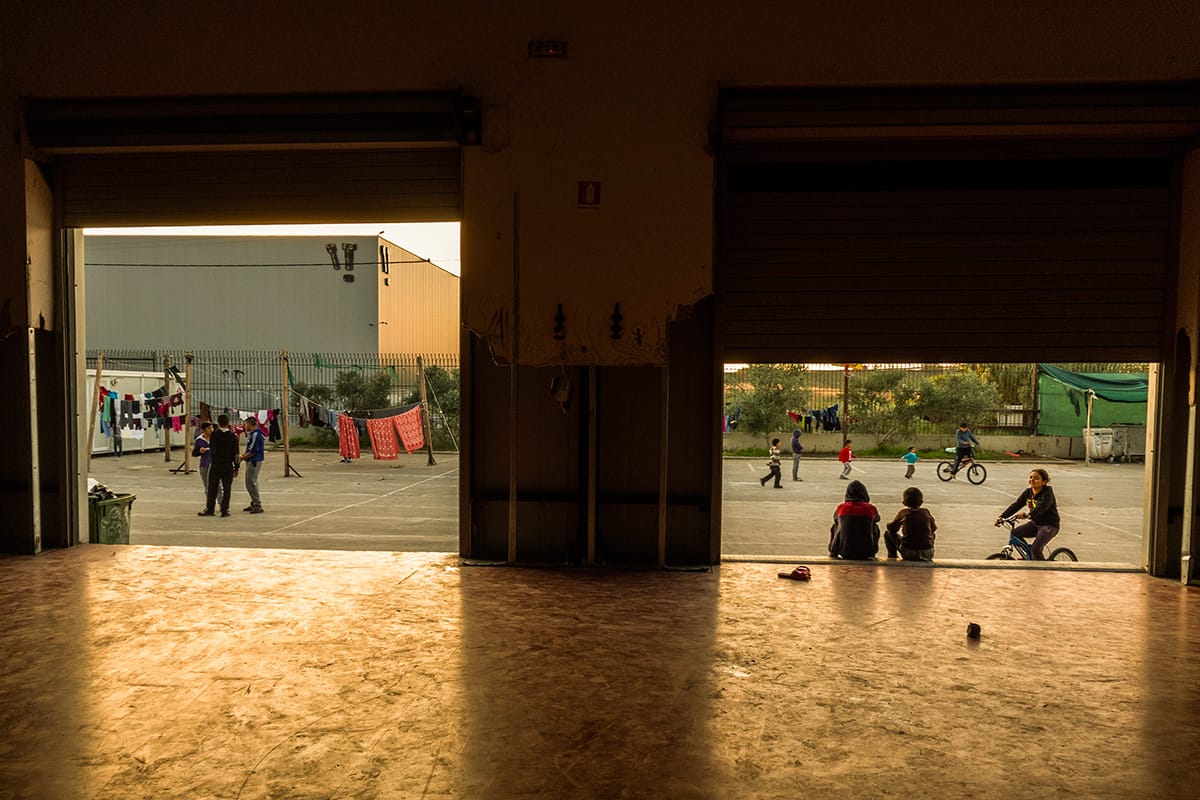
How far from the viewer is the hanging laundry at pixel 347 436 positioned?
2011 centimetres

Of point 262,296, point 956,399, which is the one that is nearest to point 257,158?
point 956,399

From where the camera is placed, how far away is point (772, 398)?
26.7 m

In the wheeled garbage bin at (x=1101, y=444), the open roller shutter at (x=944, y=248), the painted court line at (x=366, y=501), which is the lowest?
the painted court line at (x=366, y=501)

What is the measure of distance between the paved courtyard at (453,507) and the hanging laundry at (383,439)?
521mm

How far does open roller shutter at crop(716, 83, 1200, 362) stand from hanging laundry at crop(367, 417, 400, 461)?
49.0 feet

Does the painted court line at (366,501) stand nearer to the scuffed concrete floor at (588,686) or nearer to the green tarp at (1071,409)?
the scuffed concrete floor at (588,686)

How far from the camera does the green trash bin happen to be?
7723 millimetres

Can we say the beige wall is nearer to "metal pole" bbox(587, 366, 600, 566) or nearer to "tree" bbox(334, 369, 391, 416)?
"tree" bbox(334, 369, 391, 416)

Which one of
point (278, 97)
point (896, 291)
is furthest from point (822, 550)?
point (278, 97)

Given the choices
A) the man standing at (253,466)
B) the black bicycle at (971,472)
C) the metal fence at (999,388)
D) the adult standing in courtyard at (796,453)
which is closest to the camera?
the man standing at (253,466)

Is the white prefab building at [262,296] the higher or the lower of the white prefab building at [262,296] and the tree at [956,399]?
the higher

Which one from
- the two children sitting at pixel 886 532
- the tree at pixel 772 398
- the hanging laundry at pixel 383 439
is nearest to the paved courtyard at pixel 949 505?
the two children sitting at pixel 886 532

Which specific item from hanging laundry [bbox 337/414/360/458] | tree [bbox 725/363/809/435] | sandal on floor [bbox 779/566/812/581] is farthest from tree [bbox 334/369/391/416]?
sandal on floor [bbox 779/566/812/581]

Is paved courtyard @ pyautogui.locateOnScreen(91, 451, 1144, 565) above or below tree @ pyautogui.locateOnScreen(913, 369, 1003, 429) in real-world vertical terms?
below
